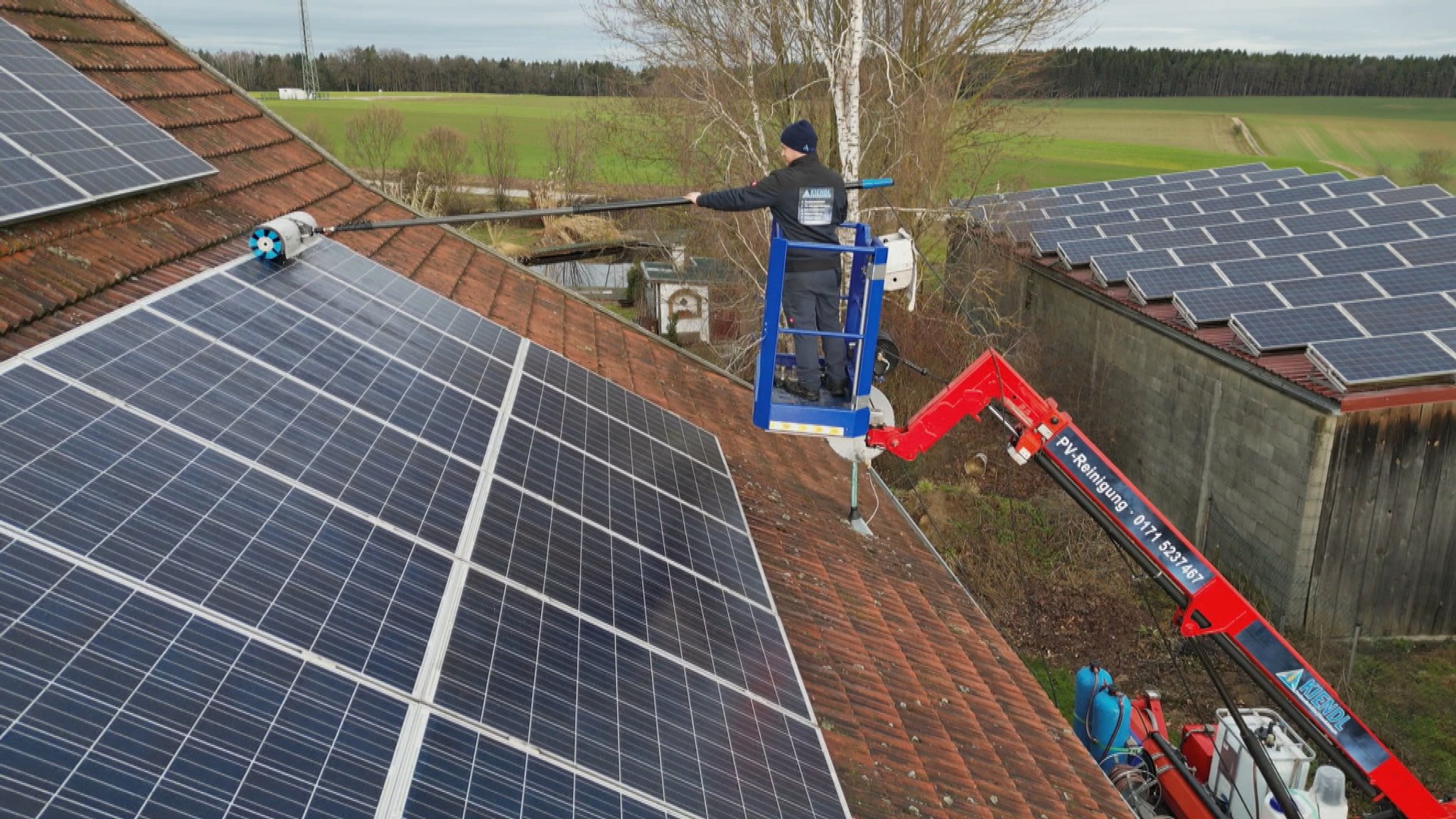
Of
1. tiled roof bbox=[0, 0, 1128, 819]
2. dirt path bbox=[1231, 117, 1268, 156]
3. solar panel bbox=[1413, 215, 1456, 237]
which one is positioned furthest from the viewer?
dirt path bbox=[1231, 117, 1268, 156]

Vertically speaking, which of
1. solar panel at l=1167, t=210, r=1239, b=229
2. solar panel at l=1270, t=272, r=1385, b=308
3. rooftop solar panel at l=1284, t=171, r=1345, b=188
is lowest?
solar panel at l=1270, t=272, r=1385, b=308

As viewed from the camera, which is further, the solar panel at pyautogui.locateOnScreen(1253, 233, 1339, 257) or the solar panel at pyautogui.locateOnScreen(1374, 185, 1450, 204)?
the solar panel at pyautogui.locateOnScreen(1374, 185, 1450, 204)

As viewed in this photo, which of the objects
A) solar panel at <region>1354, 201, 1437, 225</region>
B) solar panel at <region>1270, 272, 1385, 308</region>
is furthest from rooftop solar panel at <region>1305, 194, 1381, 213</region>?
solar panel at <region>1270, 272, 1385, 308</region>

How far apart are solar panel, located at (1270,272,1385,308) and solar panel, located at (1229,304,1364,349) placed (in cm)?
38

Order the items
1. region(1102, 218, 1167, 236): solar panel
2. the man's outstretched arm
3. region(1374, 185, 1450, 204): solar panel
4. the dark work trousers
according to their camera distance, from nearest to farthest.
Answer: the man's outstretched arm → the dark work trousers → region(1374, 185, 1450, 204): solar panel → region(1102, 218, 1167, 236): solar panel

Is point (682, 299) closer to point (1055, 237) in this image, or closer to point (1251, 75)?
point (1055, 237)

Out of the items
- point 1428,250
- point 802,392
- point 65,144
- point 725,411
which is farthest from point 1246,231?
point 65,144

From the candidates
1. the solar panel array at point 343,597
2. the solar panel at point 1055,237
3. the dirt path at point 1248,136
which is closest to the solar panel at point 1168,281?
the solar panel at point 1055,237

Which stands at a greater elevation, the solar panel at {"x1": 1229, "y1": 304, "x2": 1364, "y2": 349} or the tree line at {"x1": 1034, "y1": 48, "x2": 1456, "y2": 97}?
the tree line at {"x1": 1034, "y1": 48, "x2": 1456, "y2": 97}

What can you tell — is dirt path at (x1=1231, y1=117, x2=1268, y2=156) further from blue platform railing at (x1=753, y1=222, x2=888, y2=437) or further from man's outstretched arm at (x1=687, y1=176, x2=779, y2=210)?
man's outstretched arm at (x1=687, y1=176, x2=779, y2=210)

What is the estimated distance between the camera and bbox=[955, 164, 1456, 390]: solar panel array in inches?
659

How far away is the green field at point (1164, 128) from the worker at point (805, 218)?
4417cm

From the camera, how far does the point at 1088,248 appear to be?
25.2 meters

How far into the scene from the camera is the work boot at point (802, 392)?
Result: 8758 millimetres
